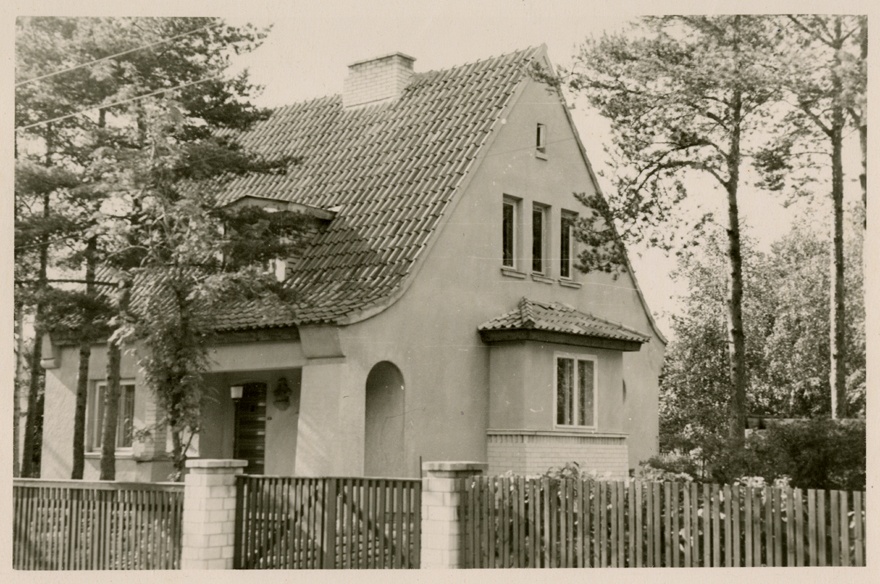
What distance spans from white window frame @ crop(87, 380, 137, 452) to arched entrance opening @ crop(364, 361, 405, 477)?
5.77 metres

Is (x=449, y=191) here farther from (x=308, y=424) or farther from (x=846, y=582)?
(x=846, y=582)

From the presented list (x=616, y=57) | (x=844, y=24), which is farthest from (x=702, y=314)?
(x=844, y=24)

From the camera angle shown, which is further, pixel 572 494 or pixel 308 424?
pixel 308 424

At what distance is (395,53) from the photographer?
23.2m

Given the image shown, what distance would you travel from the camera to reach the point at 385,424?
19.2 meters

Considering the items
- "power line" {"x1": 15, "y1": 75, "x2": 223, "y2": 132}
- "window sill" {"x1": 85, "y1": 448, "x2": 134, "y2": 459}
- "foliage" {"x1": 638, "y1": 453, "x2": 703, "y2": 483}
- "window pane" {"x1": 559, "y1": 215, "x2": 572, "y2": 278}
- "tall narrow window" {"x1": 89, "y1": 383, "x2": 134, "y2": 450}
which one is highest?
"power line" {"x1": 15, "y1": 75, "x2": 223, "y2": 132}

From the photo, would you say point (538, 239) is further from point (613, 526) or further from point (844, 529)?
point (844, 529)

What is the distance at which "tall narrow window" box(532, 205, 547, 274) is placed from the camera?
2192 centimetres

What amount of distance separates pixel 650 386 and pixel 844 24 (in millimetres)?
11609

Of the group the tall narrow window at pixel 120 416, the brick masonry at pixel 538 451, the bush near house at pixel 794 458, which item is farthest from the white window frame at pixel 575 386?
the tall narrow window at pixel 120 416

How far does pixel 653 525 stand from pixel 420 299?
8.21 meters

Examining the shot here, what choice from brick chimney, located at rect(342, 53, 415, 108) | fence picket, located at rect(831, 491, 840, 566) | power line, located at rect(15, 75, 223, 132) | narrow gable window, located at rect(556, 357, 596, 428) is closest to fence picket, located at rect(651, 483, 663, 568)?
fence picket, located at rect(831, 491, 840, 566)

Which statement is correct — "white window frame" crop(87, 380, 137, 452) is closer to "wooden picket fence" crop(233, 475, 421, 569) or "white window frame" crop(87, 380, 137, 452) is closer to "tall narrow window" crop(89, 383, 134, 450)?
"tall narrow window" crop(89, 383, 134, 450)

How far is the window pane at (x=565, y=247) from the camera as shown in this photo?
22.5 m
